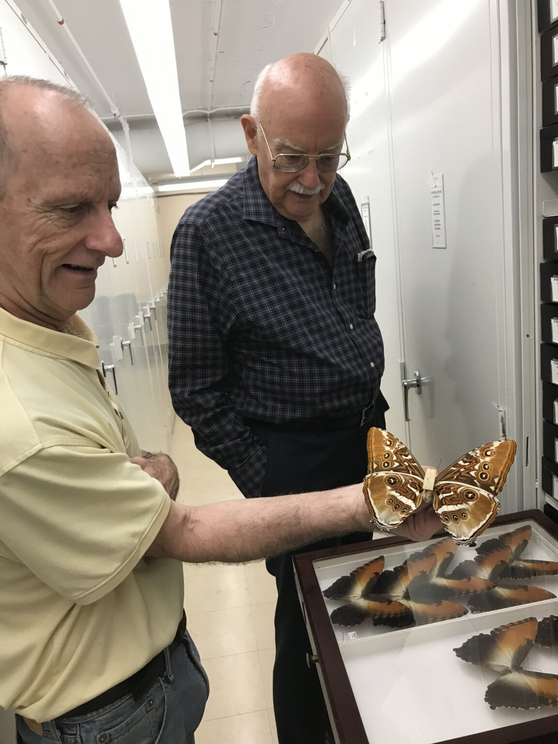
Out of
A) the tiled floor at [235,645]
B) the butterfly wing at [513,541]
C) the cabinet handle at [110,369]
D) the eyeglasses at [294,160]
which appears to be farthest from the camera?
the cabinet handle at [110,369]

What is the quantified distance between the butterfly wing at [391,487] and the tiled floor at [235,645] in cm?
143

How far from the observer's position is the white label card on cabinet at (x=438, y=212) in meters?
1.56

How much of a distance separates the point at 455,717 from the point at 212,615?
1895mm

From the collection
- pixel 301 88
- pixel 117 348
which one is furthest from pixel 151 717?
pixel 117 348

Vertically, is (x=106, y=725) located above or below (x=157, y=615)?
below

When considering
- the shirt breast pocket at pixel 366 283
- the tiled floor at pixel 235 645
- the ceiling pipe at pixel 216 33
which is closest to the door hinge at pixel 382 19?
the shirt breast pocket at pixel 366 283

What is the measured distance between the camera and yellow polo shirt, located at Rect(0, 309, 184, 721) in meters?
0.69

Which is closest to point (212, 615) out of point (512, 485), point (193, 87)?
point (512, 485)

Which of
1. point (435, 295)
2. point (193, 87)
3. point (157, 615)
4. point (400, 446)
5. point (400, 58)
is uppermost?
point (193, 87)

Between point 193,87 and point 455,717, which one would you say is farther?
point 193,87

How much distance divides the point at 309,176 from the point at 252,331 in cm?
42

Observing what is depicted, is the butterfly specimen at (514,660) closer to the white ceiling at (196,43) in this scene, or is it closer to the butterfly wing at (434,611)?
the butterfly wing at (434,611)

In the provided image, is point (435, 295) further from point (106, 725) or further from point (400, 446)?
point (106, 725)

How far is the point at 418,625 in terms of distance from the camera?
3.29 ft
